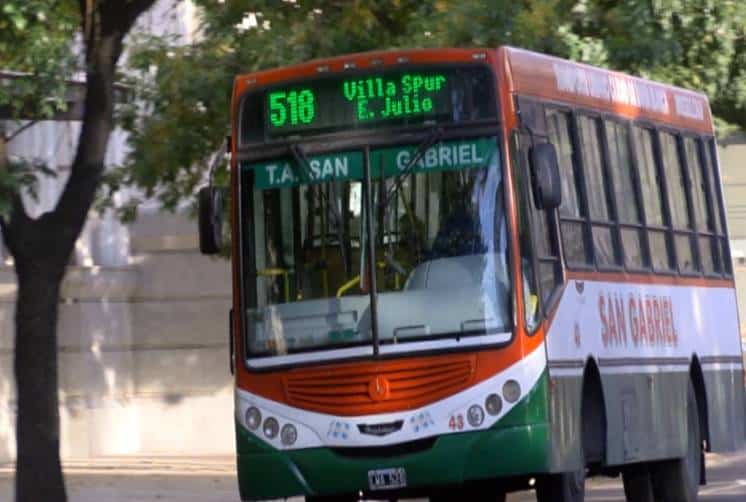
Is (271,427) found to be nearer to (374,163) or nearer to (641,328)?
(374,163)

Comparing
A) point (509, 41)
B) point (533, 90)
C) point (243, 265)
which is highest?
point (509, 41)

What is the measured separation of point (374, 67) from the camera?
1393cm

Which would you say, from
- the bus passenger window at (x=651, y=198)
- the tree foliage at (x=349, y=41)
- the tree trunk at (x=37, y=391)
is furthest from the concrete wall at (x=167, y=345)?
the tree trunk at (x=37, y=391)

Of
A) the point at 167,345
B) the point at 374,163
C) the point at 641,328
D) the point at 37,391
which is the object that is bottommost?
the point at 37,391

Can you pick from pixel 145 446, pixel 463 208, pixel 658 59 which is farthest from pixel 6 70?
pixel 145 446

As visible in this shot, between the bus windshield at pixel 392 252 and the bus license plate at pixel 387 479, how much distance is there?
79cm

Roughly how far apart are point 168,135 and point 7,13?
18.1ft

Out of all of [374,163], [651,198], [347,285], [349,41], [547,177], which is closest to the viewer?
[547,177]

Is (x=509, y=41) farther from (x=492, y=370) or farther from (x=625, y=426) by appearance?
(x=492, y=370)

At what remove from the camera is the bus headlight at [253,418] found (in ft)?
46.0

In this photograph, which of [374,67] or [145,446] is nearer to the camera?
[374,67]

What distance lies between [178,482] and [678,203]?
7.45m

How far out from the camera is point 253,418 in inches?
553

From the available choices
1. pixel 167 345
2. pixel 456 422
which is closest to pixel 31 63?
pixel 456 422
